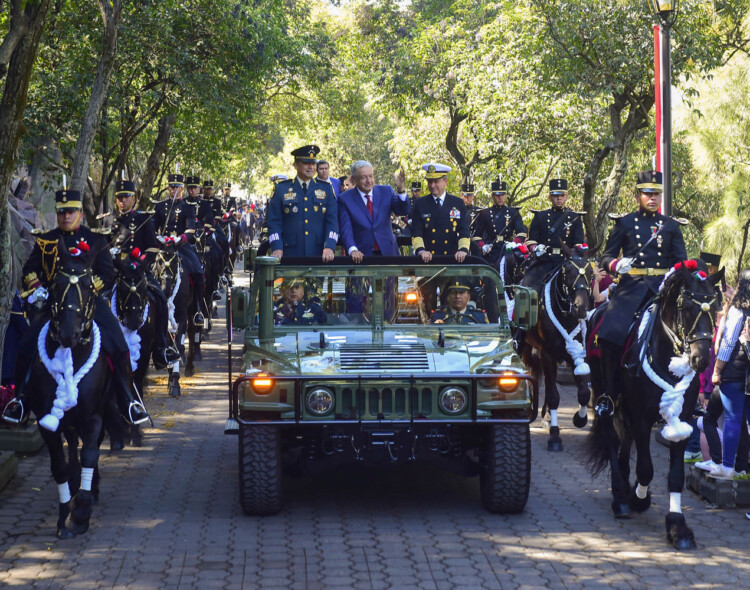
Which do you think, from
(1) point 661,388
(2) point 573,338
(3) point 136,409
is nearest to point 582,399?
(2) point 573,338

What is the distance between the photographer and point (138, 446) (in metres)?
12.3

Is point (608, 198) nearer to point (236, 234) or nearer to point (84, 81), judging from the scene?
point (84, 81)

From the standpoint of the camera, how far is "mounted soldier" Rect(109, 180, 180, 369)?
1339 centimetres

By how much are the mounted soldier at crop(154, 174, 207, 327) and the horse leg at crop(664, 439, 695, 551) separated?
32.5 feet

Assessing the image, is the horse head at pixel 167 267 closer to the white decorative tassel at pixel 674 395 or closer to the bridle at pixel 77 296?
the bridle at pixel 77 296

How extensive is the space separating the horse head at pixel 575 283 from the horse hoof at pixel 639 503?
3286mm

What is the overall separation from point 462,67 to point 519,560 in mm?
22422

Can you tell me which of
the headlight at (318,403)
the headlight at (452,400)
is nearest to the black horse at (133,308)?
the headlight at (318,403)

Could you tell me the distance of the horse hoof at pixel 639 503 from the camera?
952cm

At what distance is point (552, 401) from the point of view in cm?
1238

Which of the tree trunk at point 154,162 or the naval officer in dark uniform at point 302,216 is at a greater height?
the tree trunk at point 154,162

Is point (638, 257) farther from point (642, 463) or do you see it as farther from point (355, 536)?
point (355, 536)

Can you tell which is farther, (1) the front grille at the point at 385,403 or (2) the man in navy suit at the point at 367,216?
(2) the man in navy suit at the point at 367,216

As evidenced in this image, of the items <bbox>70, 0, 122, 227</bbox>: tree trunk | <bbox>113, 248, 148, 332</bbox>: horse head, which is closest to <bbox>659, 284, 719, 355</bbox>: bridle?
<bbox>113, 248, 148, 332</bbox>: horse head
